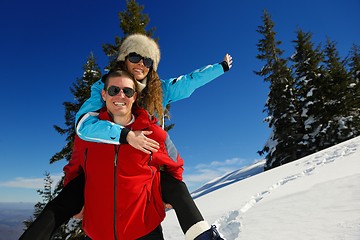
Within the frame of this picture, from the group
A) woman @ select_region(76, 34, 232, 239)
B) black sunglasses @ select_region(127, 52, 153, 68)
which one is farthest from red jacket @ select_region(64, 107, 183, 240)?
black sunglasses @ select_region(127, 52, 153, 68)

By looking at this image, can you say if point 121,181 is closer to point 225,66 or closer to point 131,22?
point 225,66

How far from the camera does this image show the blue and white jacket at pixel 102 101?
2076 mm

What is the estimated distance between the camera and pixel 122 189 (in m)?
2.02

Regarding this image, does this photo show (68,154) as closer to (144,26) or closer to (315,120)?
(144,26)

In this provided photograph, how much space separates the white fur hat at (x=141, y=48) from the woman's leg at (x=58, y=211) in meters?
1.67

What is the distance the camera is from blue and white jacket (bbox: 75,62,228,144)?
6.81ft

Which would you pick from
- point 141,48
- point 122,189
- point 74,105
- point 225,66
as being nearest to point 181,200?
point 122,189

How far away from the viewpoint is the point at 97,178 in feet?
6.84

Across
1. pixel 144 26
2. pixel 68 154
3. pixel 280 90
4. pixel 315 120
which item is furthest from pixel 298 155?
pixel 68 154

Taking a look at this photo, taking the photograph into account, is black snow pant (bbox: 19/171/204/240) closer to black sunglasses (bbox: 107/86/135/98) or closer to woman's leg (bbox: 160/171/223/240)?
woman's leg (bbox: 160/171/223/240)

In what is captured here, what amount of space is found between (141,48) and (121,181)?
194 centimetres

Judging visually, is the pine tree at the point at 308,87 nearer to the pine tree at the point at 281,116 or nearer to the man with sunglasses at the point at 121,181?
the pine tree at the point at 281,116

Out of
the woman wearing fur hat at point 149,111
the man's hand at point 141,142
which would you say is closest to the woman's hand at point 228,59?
the woman wearing fur hat at point 149,111

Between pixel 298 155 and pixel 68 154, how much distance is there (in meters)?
15.4
